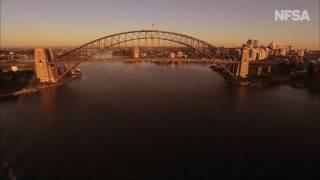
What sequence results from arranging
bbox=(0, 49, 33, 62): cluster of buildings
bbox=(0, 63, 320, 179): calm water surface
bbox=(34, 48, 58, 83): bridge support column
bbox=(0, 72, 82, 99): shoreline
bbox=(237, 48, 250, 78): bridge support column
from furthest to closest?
1. bbox=(0, 49, 33, 62): cluster of buildings
2. bbox=(237, 48, 250, 78): bridge support column
3. bbox=(34, 48, 58, 83): bridge support column
4. bbox=(0, 72, 82, 99): shoreline
5. bbox=(0, 63, 320, 179): calm water surface

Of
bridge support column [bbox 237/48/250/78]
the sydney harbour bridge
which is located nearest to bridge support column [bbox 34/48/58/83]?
the sydney harbour bridge

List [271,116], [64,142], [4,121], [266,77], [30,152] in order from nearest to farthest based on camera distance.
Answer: [30,152] → [64,142] → [4,121] → [271,116] → [266,77]

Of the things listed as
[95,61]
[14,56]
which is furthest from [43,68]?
[14,56]

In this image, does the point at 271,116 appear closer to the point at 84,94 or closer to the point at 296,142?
the point at 296,142

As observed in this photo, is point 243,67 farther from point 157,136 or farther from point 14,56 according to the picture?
point 14,56

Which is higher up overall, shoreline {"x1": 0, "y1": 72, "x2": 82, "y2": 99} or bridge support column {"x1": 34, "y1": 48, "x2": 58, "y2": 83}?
bridge support column {"x1": 34, "y1": 48, "x2": 58, "y2": 83}

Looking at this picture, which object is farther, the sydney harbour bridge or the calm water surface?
the sydney harbour bridge

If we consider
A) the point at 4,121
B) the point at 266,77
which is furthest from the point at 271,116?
the point at 266,77

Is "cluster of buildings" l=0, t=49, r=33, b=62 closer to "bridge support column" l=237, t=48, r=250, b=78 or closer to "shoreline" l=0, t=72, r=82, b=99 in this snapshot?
"shoreline" l=0, t=72, r=82, b=99

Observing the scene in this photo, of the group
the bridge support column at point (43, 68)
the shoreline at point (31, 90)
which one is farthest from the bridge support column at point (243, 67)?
the bridge support column at point (43, 68)
